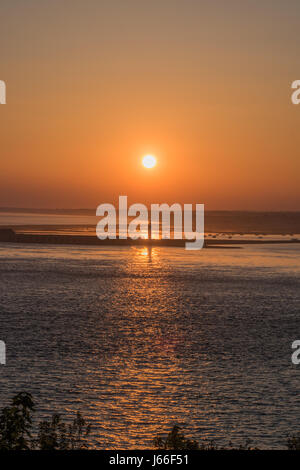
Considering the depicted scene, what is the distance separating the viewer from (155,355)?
29.6 m

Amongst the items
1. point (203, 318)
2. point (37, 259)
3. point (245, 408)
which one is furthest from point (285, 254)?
point (245, 408)

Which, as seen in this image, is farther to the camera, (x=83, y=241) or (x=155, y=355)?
(x=83, y=241)

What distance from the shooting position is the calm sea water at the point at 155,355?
21.3 meters

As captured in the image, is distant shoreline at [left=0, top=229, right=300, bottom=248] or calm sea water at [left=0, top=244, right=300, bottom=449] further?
distant shoreline at [left=0, top=229, right=300, bottom=248]

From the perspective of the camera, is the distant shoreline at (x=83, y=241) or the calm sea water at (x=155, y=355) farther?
the distant shoreline at (x=83, y=241)

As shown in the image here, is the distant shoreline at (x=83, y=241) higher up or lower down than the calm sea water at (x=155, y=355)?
higher up

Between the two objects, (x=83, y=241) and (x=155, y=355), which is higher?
(x=83, y=241)

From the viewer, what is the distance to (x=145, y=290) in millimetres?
56281

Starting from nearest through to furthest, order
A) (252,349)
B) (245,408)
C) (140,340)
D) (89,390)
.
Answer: (245,408), (89,390), (252,349), (140,340)

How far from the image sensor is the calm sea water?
2127 cm

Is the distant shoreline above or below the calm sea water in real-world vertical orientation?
above

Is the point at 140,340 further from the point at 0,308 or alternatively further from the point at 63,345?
the point at 0,308

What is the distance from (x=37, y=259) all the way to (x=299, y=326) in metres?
56.9
